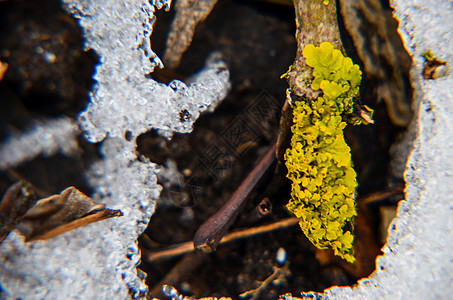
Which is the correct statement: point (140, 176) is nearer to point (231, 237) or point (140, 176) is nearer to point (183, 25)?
point (231, 237)

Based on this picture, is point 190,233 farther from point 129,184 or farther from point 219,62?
point 219,62

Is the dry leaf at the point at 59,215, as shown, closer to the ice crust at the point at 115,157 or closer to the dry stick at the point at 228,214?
the ice crust at the point at 115,157

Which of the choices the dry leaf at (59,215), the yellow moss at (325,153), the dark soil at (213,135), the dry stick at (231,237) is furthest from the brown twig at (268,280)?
the dry leaf at (59,215)

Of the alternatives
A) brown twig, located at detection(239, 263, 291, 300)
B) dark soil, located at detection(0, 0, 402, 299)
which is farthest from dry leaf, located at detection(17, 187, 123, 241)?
brown twig, located at detection(239, 263, 291, 300)

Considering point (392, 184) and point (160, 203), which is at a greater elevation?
point (392, 184)

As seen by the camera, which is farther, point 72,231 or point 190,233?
point 190,233

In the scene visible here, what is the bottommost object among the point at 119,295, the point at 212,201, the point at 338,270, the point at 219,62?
the point at 119,295

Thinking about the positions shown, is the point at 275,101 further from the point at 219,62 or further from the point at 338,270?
the point at 338,270

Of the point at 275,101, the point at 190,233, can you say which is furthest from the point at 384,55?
the point at 190,233
